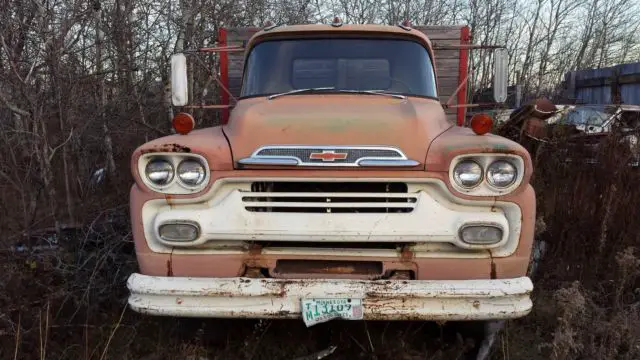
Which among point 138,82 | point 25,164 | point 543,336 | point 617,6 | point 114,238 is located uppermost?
point 617,6

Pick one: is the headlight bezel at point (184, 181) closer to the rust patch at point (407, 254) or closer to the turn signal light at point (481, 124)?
the rust patch at point (407, 254)

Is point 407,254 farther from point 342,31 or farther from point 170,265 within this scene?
point 342,31

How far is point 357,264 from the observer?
3.09 m

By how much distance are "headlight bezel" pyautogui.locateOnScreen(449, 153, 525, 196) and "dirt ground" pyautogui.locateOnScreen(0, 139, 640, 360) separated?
823mm

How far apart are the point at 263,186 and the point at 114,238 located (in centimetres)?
235

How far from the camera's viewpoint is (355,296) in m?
2.80

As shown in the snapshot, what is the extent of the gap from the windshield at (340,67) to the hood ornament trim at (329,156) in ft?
4.12

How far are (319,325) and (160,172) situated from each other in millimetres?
1584

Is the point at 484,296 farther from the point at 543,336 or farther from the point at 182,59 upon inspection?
the point at 182,59

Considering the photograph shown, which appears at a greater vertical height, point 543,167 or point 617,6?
point 617,6

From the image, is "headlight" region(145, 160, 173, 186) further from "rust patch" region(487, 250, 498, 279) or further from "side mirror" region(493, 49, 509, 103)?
"side mirror" region(493, 49, 509, 103)

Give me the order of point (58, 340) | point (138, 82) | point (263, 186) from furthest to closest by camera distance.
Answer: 1. point (138, 82)
2. point (58, 340)
3. point (263, 186)

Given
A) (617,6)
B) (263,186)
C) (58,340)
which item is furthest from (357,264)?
(617,6)

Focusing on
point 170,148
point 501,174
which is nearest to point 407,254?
point 501,174
